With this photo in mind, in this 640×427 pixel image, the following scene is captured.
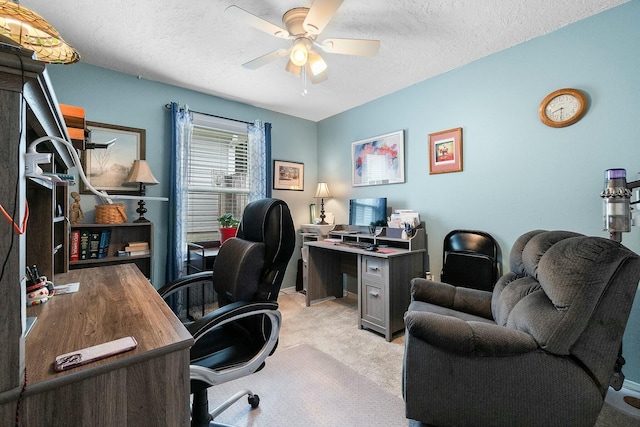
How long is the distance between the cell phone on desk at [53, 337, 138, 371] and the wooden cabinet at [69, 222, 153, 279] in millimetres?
2173

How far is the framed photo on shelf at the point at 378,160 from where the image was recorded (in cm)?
A: 314

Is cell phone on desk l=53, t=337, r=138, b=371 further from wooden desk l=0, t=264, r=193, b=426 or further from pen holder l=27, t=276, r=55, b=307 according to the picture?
pen holder l=27, t=276, r=55, b=307

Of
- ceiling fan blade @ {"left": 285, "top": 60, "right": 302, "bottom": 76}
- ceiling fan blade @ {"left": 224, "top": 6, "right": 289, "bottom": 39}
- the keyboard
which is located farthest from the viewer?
the keyboard

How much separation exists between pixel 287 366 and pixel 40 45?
2198 millimetres

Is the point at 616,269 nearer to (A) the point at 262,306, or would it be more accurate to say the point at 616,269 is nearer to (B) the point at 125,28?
(A) the point at 262,306

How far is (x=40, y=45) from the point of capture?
1149 mm

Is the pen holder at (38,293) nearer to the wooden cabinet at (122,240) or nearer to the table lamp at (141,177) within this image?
the wooden cabinet at (122,240)

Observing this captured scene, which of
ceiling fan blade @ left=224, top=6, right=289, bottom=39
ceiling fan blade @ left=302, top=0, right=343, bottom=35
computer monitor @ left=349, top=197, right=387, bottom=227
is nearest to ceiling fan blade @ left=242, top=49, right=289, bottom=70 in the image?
ceiling fan blade @ left=224, top=6, right=289, bottom=39

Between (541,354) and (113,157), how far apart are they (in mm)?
3454

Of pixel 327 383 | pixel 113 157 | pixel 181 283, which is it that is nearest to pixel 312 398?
pixel 327 383

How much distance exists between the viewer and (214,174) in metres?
3.37

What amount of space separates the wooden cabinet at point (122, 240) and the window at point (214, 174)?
0.52 meters

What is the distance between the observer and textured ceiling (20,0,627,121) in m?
1.83

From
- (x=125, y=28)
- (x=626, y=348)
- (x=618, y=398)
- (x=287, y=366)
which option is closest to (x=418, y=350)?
(x=287, y=366)
